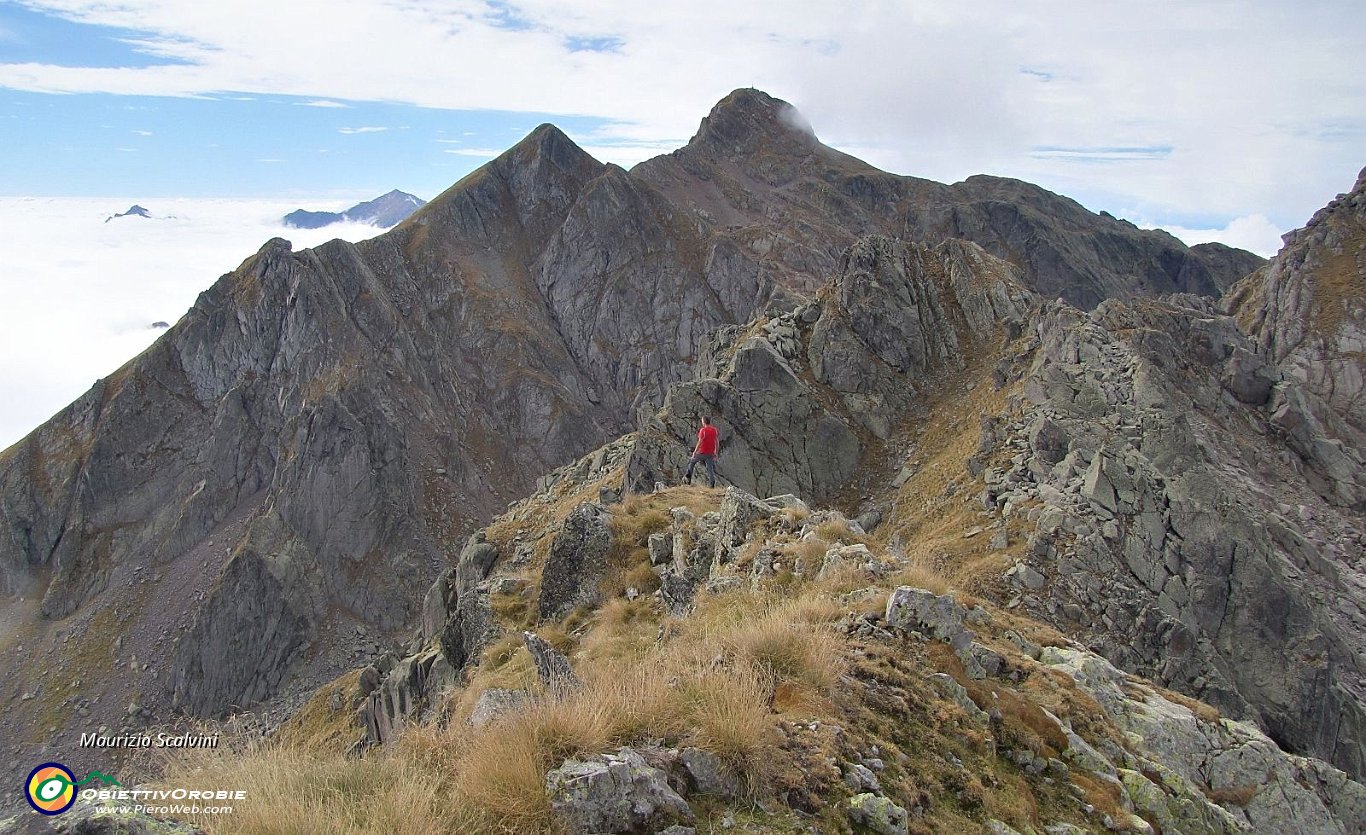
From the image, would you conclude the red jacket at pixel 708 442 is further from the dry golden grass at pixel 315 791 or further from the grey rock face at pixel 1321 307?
the grey rock face at pixel 1321 307

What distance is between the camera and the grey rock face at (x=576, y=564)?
16266mm

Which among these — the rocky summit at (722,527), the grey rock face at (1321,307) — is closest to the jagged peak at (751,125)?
the rocky summit at (722,527)

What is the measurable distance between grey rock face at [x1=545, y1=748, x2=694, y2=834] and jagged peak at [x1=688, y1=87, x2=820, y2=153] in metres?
155

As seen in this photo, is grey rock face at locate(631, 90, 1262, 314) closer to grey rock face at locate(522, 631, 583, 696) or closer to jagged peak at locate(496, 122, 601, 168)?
jagged peak at locate(496, 122, 601, 168)

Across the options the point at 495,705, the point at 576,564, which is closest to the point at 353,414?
the point at 576,564

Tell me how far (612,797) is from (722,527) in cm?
1013

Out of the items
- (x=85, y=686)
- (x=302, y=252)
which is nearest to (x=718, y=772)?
(x=85, y=686)

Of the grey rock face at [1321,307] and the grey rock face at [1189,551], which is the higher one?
the grey rock face at [1321,307]

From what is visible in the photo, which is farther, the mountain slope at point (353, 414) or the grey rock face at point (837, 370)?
the mountain slope at point (353, 414)

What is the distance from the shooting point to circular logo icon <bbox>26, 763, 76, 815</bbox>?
4.55m

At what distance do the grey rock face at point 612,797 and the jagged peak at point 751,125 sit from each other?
155 m

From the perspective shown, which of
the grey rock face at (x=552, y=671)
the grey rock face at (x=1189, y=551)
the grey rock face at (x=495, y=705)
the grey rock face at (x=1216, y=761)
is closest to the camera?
the grey rock face at (x=495, y=705)

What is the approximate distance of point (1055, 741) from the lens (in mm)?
8492

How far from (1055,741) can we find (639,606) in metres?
8.05
